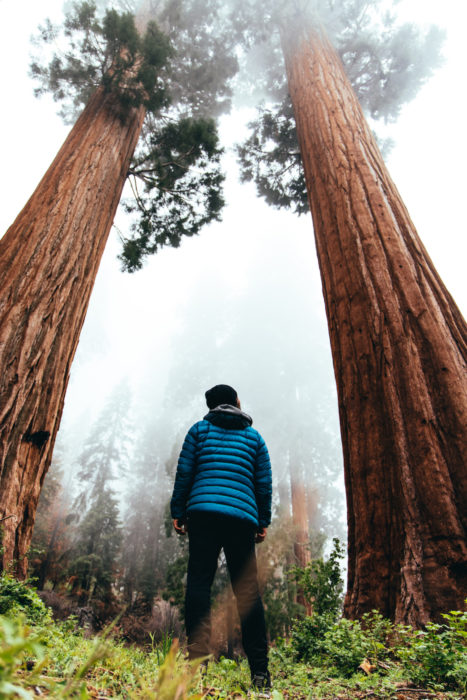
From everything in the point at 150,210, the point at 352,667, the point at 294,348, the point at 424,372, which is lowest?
the point at 352,667

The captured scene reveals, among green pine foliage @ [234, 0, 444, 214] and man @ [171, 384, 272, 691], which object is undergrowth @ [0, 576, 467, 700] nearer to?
man @ [171, 384, 272, 691]

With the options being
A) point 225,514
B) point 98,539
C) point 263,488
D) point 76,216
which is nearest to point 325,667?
point 225,514

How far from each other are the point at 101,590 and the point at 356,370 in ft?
54.1

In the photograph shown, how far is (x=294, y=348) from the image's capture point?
31.5m

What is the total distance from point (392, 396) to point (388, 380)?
117 mm

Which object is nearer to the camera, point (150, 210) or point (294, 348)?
point (150, 210)

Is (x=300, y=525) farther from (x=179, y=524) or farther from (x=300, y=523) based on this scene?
(x=179, y=524)

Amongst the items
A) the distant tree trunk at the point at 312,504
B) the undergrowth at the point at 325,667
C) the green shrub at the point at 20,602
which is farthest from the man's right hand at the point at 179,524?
the distant tree trunk at the point at 312,504

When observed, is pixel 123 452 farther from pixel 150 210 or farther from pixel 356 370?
pixel 356 370

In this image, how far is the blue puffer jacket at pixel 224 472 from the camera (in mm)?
2168

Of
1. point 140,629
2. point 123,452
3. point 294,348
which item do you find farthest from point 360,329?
point 123,452

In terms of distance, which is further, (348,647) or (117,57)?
(117,57)

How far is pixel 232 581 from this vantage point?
205 cm

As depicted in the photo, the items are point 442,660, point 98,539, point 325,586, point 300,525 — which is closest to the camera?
point 442,660
